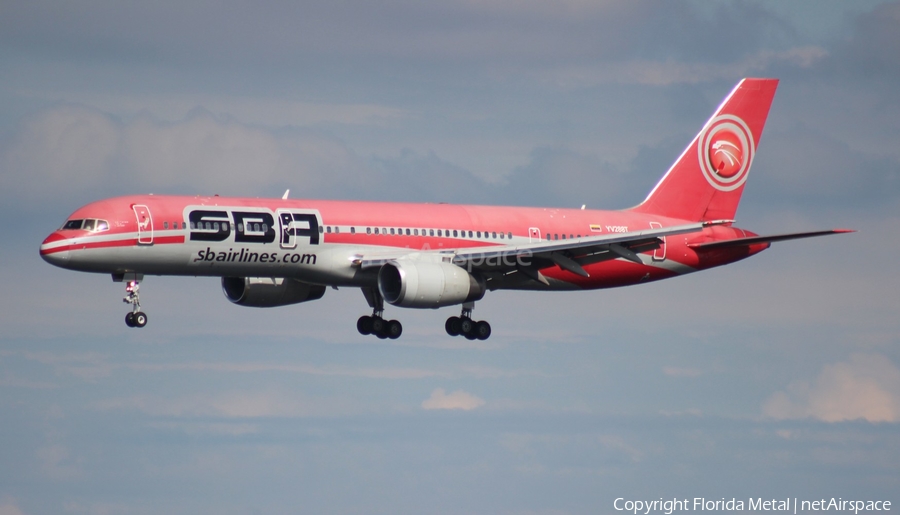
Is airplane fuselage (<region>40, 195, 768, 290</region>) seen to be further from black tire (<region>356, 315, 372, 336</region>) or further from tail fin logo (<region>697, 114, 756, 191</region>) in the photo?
tail fin logo (<region>697, 114, 756, 191</region>)

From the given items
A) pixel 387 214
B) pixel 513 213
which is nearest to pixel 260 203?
pixel 387 214

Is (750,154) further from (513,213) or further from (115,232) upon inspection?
(115,232)

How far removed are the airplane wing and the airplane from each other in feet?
0.22

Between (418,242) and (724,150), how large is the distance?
1845cm

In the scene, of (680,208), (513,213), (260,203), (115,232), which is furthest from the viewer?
(680,208)

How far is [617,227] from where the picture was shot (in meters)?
62.8

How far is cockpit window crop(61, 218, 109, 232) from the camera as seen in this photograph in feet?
167

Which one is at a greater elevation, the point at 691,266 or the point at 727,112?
the point at 727,112

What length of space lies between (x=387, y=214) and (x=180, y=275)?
8.87m

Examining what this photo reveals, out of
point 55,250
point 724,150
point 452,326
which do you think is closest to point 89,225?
point 55,250

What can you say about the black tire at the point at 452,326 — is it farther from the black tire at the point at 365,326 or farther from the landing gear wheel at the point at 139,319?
the landing gear wheel at the point at 139,319

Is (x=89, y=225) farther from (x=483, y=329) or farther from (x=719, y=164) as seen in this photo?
(x=719, y=164)

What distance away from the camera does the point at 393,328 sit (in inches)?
2350

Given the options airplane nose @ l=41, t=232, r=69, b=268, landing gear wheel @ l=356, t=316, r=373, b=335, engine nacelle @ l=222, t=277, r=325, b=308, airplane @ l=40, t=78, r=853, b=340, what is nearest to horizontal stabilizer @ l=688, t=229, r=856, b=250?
airplane @ l=40, t=78, r=853, b=340
